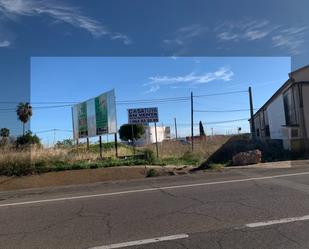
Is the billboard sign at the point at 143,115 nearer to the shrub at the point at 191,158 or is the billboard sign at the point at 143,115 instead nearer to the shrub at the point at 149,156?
the shrub at the point at 149,156

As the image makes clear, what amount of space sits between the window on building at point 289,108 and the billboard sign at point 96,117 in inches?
421

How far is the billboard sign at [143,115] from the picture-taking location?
23.9m

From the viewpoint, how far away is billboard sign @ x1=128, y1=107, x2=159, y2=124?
2389 cm

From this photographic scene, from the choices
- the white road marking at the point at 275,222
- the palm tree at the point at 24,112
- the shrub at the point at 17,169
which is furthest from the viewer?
the palm tree at the point at 24,112

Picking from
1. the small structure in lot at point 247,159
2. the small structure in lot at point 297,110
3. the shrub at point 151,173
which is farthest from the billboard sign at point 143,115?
the small structure in lot at point 297,110

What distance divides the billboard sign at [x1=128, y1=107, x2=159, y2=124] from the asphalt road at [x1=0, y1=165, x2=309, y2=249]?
1157 cm

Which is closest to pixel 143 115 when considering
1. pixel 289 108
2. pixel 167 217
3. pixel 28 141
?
pixel 289 108

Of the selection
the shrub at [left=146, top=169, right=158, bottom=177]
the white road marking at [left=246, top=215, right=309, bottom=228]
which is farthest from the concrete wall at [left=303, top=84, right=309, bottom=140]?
the white road marking at [left=246, top=215, right=309, bottom=228]

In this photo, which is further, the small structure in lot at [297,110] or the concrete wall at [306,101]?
the concrete wall at [306,101]

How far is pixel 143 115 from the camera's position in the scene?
2402 centimetres

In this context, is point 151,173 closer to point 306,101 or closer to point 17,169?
point 17,169

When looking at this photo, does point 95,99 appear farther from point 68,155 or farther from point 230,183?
point 230,183

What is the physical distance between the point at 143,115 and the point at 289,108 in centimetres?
994

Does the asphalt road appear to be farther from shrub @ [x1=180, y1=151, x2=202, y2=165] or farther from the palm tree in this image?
the palm tree
